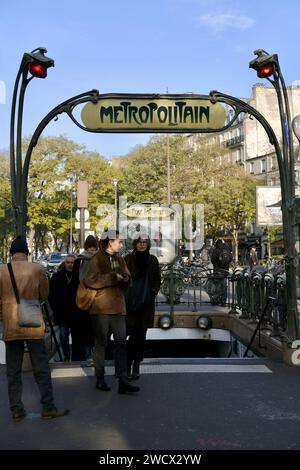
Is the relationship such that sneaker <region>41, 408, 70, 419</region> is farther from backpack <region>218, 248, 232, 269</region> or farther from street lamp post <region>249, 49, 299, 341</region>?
backpack <region>218, 248, 232, 269</region>

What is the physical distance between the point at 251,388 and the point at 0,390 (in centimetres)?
267

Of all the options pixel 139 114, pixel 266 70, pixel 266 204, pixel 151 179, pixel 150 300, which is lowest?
pixel 150 300

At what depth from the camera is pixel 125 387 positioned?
6.05 m

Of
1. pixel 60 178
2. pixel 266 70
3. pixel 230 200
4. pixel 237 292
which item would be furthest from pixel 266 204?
pixel 266 70

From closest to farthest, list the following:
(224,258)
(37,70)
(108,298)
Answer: (108,298)
(37,70)
(224,258)

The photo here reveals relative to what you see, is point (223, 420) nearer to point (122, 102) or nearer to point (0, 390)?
point (0, 390)

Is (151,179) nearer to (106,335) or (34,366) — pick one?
(106,335)

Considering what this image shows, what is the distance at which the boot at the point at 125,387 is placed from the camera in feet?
19.9

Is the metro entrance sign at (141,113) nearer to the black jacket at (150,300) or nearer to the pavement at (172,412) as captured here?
the black jacket at (150,300)

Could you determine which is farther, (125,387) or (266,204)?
(266,204)

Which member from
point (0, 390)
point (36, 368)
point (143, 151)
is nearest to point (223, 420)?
point (36, 368)

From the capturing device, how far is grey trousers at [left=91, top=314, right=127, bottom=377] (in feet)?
20.4

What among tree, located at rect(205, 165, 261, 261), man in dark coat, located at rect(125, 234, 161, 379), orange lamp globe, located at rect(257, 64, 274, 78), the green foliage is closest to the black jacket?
man in dark coat, located at rect(125, 234, 161, 379)

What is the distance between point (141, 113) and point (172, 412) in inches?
158
